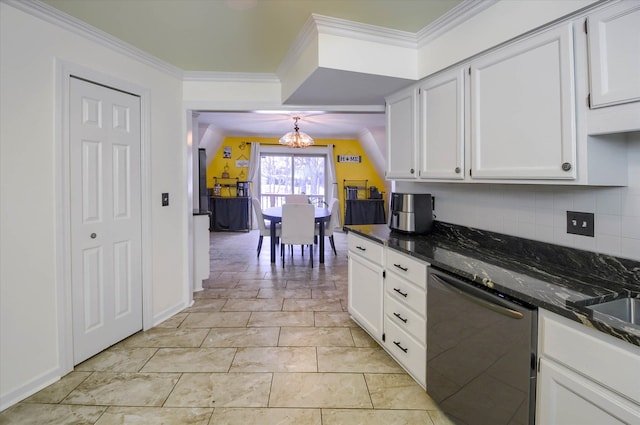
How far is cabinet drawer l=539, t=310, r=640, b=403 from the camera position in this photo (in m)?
0.92

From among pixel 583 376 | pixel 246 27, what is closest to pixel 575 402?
pixel 583 376

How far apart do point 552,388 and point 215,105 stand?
3169 mm

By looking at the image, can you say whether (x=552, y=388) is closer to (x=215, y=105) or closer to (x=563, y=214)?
(x=563, y=214)

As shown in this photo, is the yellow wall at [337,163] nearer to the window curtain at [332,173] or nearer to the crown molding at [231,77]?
the window curtain at [332,173]

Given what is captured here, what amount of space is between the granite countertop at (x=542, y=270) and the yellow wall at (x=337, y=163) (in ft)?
21.1

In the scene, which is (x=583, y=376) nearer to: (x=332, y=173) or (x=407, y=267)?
(x=407, y=267)

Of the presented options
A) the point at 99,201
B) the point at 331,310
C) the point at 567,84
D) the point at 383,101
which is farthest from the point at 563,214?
the point at 99,201

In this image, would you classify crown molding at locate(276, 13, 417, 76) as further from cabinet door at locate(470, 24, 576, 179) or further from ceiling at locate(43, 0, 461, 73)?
cabinet door at locate(470, 24, 576, 179)

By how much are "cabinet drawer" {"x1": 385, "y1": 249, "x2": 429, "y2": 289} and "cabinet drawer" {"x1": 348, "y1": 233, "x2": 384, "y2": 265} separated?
0.11 meters

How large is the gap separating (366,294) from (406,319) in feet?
1.90

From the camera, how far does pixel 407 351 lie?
2.01 m

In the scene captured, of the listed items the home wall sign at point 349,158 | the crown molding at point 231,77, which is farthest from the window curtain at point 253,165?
the crown molding at point 231,77

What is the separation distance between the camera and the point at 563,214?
1.69 meters

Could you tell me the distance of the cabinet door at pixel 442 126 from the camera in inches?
78.6
